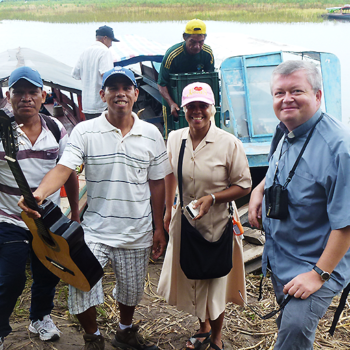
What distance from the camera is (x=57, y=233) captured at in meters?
2.58

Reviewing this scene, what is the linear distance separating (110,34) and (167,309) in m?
4.46

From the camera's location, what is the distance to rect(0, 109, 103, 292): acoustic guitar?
2527 millimetres

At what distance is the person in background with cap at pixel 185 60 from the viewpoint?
546 cm

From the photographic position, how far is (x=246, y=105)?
19.7 ft

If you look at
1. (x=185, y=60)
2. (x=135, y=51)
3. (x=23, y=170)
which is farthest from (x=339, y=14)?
(x=23, y=170)

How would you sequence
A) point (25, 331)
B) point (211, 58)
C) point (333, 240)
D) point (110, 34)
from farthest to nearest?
point (110, 34) < point (211, 58) < point (25, 331) < point (333, 240)

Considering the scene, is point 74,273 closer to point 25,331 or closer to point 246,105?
point 25,331

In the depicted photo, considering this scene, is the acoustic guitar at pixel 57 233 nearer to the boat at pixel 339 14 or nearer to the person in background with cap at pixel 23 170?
the person in background with cap at pixel 23 170

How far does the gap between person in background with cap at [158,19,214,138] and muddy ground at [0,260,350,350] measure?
2756 millimetres

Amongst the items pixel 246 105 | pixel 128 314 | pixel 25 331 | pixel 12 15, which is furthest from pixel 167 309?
pixel 12 15

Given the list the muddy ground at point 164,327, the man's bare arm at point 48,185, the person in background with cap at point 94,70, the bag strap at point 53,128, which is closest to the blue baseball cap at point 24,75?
the bag strap at point 53,128

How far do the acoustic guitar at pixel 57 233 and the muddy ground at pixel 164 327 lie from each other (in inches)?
38.7

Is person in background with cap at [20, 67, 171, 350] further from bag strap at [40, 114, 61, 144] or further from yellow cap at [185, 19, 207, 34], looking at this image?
yellow cap at [185, 19, 207, 34]

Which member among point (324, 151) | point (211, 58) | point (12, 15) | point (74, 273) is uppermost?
point (12, 15)
